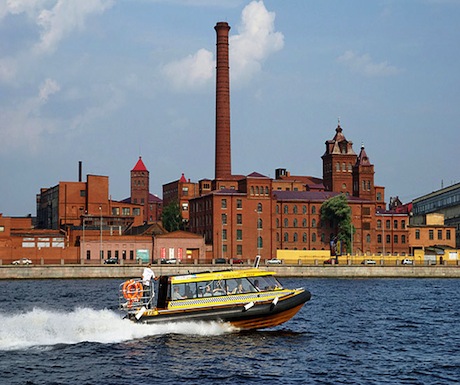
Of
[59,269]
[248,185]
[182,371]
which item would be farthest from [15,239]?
[182,371]

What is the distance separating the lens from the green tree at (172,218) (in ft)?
500

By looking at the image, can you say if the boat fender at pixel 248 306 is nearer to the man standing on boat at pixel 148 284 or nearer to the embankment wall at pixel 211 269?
the man standing on boat at pixel 148 284

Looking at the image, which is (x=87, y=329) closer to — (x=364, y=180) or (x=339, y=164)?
(x=364, y=180)

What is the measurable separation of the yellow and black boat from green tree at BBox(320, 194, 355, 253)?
94.6 meters

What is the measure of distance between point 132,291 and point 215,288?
380cm

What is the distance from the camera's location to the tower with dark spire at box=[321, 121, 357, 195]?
504 ft

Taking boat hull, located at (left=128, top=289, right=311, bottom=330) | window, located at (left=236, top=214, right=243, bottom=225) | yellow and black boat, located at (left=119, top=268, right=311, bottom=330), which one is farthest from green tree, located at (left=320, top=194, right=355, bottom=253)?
yellow and black boat, located at (left=119, top=268, right=311, bottom=330)

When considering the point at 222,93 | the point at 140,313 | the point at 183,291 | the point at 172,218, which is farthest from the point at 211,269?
the point at 140,313

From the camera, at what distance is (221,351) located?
3344 cm

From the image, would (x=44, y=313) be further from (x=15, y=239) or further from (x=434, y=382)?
(x=15, y=239)

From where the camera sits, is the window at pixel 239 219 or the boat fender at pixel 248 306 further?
the window at pixel 239 219

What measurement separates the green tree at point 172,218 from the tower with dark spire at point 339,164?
29.2 metres

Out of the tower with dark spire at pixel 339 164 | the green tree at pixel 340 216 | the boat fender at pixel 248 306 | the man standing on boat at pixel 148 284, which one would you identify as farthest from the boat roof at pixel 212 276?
the tower with dark spire at pixel 339 164

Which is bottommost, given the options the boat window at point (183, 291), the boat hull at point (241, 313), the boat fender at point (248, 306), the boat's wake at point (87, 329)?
the boat's wake at point (87, 329)
